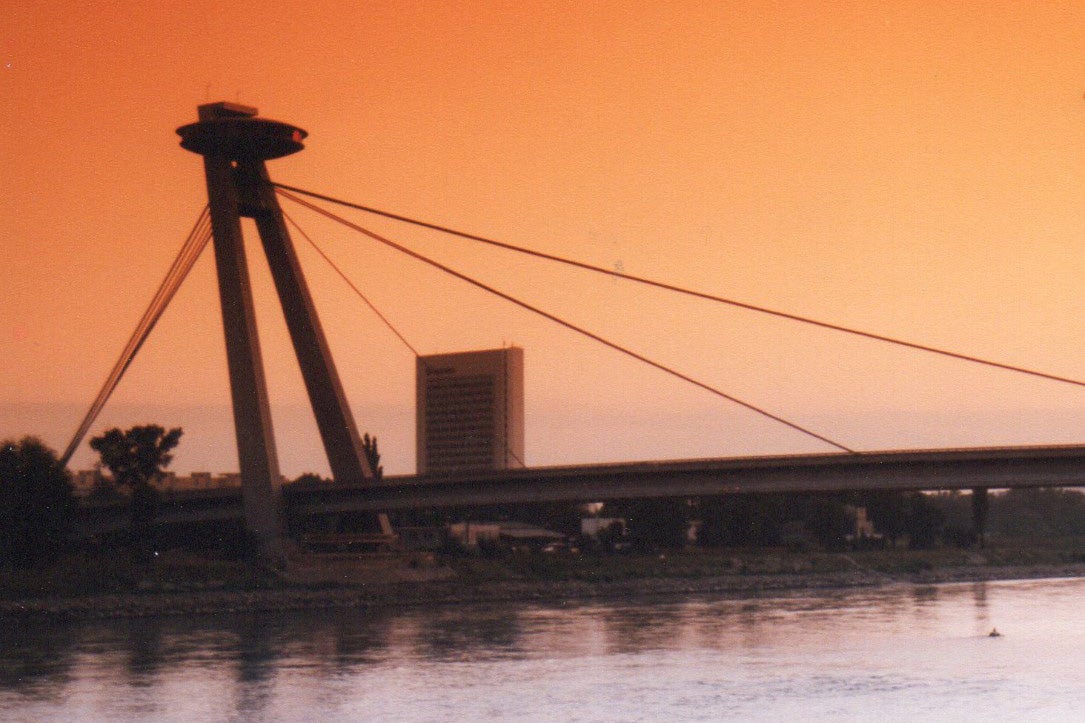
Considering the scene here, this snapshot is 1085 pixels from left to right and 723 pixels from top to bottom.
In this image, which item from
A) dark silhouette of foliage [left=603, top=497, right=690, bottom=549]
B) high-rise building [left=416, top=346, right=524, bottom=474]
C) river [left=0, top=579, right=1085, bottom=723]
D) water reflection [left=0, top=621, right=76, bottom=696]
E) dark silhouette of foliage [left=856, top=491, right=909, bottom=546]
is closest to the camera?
river [left=0, top=579, right=1085, bottom=723]

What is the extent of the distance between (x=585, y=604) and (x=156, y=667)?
3177cm

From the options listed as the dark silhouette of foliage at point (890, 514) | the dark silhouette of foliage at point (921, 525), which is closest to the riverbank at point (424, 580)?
the dark silhouette of foliage at point (921, 525)

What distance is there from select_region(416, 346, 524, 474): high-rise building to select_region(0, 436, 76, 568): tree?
75.9 meters

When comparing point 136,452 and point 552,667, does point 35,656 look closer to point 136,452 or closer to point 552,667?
point 552,667

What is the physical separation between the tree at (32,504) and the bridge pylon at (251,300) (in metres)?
8.70

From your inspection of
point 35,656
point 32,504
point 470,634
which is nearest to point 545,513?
point 32,504

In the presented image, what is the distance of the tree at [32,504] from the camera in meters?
62.4

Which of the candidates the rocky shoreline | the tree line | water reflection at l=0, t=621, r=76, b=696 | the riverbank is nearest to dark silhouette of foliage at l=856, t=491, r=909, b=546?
the tree line

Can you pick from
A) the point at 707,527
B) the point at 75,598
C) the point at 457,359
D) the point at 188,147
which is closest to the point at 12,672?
the point at 75,598

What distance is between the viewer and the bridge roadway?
4884cm

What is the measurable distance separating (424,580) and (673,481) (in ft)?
59.3

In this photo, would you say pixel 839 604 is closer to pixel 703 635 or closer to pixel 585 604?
pixel 585 604

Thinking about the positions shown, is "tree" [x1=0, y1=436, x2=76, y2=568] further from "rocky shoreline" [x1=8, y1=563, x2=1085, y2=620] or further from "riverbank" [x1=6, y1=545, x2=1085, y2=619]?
"rocky shoreline" [x1=8, y1=563, x2=1085, y2=620]

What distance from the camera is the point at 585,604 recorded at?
6850cm
